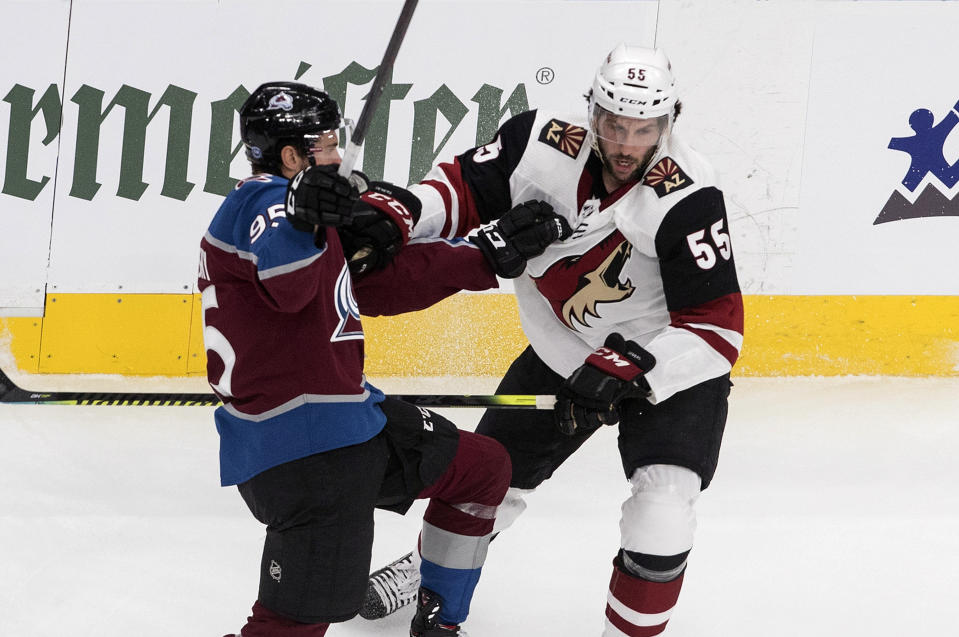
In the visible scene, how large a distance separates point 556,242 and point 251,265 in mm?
755

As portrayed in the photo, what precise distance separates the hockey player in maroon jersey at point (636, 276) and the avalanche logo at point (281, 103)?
1.51ft

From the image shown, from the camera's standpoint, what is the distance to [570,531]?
2875mm

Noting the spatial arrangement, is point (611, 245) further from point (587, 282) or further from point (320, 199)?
point (320, 199)

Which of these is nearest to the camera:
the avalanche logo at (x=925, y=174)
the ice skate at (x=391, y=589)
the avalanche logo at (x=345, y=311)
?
the avalanche logo at (x=345, y=311)

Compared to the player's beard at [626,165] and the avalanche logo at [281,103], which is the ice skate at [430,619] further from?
the avalanche logo at [281,103]

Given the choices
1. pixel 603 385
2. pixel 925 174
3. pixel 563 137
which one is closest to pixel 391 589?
pixel 603 385

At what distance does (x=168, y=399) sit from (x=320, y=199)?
2.70 ft

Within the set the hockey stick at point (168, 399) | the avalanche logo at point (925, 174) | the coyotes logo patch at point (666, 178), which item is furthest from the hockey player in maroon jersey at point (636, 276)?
the avalanche logo at point (925, 174)

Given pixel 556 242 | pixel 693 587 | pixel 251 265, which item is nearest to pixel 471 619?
pixel 693 587

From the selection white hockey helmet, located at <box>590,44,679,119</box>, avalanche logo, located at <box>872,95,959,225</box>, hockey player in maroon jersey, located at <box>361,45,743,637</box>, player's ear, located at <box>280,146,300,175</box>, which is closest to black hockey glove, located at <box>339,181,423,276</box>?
hockey player in maroon jersey, located at <box>361,45,743,637</box>

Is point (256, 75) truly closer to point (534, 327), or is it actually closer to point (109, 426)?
point (109, 426)

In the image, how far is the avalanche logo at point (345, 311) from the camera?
5.69 feet

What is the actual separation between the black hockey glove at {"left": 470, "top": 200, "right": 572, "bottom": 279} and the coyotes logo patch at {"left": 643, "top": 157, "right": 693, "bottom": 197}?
0.20 m

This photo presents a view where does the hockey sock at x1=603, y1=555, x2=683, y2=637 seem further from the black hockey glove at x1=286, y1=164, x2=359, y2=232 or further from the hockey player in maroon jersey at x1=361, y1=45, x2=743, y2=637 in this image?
the black hockey glove at x1=286, y1=164, x2=359, y2=232
